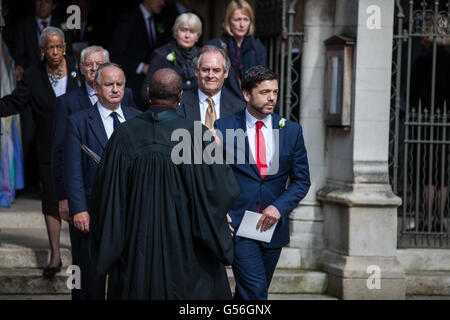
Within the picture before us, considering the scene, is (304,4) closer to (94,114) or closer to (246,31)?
(246,31)

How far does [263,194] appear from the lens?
6777mm

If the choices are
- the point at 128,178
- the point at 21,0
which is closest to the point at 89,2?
the point at 21,0

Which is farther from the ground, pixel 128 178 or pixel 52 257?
pixel 128 178

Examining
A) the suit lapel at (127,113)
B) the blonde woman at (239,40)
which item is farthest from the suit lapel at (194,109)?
the blonde woman at (239,40)

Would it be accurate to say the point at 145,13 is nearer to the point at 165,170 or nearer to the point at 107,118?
the point at 107,118

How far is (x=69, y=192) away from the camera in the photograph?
695 cm

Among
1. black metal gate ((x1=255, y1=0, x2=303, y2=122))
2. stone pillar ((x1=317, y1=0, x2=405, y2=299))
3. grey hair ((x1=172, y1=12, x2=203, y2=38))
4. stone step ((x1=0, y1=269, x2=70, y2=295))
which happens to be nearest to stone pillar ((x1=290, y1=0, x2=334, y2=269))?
black metal gate ((x1=255, y1=0, x2=303, y2=122))

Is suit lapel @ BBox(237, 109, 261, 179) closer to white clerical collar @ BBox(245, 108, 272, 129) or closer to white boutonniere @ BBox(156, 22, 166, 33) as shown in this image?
white clerical collar @ BBox(245, 108, 272, 129)

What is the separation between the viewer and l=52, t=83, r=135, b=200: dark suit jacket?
7.36 m

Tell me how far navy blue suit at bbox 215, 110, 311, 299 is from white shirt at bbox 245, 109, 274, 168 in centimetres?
3

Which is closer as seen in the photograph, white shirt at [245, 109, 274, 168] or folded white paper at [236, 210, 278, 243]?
folded white paper at [236, 210, 278, 243]

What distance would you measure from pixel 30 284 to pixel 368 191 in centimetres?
334

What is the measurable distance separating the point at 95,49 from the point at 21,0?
5.58m

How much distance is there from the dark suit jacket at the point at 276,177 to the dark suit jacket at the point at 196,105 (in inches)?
20.0
